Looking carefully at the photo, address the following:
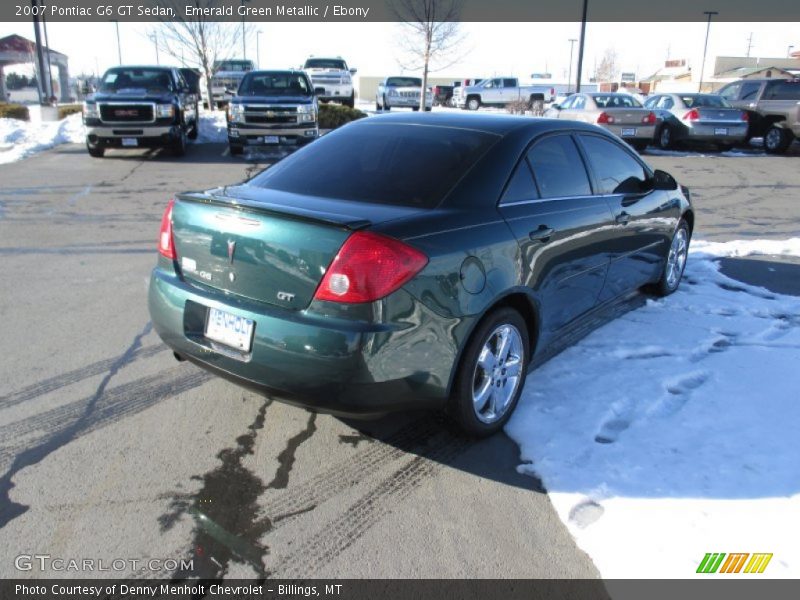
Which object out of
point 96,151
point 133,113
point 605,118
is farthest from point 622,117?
point 96,151

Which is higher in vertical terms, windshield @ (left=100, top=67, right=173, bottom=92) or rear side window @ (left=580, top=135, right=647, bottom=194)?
windshield @ (left=100, top=67, right=173, bottom=92)

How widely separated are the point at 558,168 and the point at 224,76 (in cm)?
2427

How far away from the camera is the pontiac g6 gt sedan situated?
2.70 m

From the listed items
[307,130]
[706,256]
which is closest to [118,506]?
[706,256]

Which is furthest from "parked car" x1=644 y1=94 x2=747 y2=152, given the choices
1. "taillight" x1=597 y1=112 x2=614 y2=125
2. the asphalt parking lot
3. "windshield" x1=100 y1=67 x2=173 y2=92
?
the asphalt parking lot

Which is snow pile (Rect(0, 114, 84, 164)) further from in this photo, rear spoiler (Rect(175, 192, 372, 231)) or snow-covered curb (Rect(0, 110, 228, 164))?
rear spoiler (Rect(175, 192, 372, 231))

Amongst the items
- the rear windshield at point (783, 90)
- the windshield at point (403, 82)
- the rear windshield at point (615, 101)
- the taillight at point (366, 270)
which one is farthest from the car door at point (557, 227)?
the windshield at point (403, 82)

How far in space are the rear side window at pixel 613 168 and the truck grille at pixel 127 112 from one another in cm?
1129

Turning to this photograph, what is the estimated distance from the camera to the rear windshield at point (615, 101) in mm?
17250

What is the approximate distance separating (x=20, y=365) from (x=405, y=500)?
271cm

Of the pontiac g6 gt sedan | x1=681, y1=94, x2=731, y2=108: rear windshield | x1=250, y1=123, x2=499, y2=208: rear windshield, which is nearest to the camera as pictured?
the pontiac g6 gt sedan

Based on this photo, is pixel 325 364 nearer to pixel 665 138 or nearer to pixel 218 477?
pixel 218 477

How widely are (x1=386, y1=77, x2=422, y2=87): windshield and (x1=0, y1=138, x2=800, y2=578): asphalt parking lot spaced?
96.3 feet

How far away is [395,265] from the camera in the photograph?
2.70m
